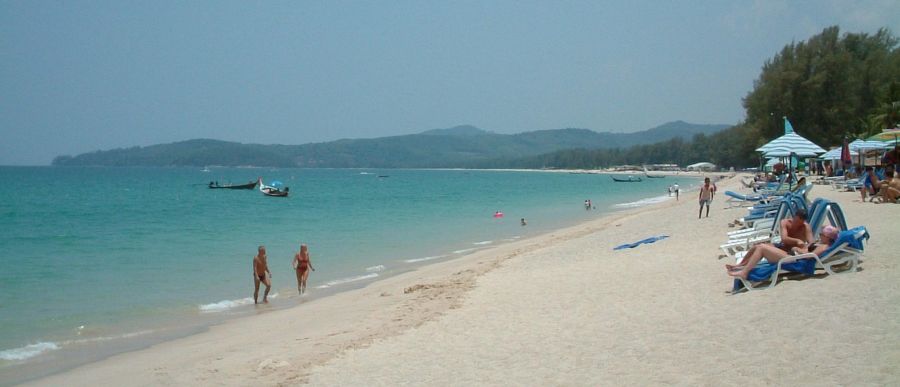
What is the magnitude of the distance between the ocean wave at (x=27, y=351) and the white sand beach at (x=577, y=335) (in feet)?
4.27

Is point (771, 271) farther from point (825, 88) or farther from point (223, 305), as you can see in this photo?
point (825, 88)

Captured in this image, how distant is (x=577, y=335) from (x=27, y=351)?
759 cm

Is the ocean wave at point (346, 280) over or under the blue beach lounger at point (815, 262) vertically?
under

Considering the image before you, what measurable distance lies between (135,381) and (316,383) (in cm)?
249

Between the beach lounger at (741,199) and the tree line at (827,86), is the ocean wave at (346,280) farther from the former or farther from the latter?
the tree line at (827,86)

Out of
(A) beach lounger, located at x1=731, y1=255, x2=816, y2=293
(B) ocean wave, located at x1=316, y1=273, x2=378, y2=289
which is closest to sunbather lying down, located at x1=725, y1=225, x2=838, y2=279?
(A) beach lounger, located at x1=731, y1=255, x2=816, y2=293

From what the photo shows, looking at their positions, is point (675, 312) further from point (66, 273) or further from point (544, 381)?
point (66, 273)

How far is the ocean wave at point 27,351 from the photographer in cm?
903

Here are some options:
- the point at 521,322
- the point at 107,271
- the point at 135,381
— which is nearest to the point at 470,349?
the point at 521,322

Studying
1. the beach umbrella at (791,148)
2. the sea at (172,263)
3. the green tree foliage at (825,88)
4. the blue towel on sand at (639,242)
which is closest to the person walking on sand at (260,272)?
the sea at (172,263)

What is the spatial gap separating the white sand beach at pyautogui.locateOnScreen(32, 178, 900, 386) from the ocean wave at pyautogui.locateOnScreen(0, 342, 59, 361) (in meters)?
1.30

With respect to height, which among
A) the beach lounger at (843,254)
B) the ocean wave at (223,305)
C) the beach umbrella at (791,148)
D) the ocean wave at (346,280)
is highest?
the beach umbrella at (791,148)

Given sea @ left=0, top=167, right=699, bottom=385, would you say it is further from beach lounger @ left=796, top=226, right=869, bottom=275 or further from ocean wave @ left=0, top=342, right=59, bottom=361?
beach lounger @ left=796, top=226, right=869, bottom=275

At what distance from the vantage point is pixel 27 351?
9.34 m
